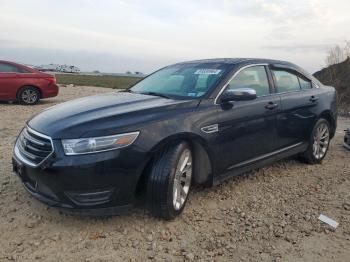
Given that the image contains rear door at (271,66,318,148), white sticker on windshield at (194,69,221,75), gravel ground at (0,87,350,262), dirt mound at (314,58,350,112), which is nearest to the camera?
gravel ground at (0,87,350,262)

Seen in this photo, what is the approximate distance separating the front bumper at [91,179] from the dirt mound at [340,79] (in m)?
10.8

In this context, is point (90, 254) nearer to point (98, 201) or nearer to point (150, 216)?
point (98, 201)

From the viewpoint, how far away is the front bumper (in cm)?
336

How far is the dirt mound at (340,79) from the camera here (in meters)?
13.3

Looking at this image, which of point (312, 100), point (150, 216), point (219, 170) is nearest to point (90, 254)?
point (150, 216)

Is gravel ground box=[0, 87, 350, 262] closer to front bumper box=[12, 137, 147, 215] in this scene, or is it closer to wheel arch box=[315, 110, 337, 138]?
front bumper box=[12, 137, 147, 215]

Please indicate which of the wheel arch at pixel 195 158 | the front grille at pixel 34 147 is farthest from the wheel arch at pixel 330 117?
the front grille at pixel 34 147

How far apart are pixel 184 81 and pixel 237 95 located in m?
0.75

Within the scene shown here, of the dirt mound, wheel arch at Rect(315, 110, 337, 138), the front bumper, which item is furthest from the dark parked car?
the dirt mound

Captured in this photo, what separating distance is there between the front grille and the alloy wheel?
116cm

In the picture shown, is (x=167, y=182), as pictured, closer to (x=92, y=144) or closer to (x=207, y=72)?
(x=92, y=144)

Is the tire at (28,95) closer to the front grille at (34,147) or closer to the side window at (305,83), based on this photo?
the front grille at (34,147)

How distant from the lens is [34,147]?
3.68 meters

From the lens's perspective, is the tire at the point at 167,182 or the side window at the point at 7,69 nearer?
the tire at the point at 167,182
